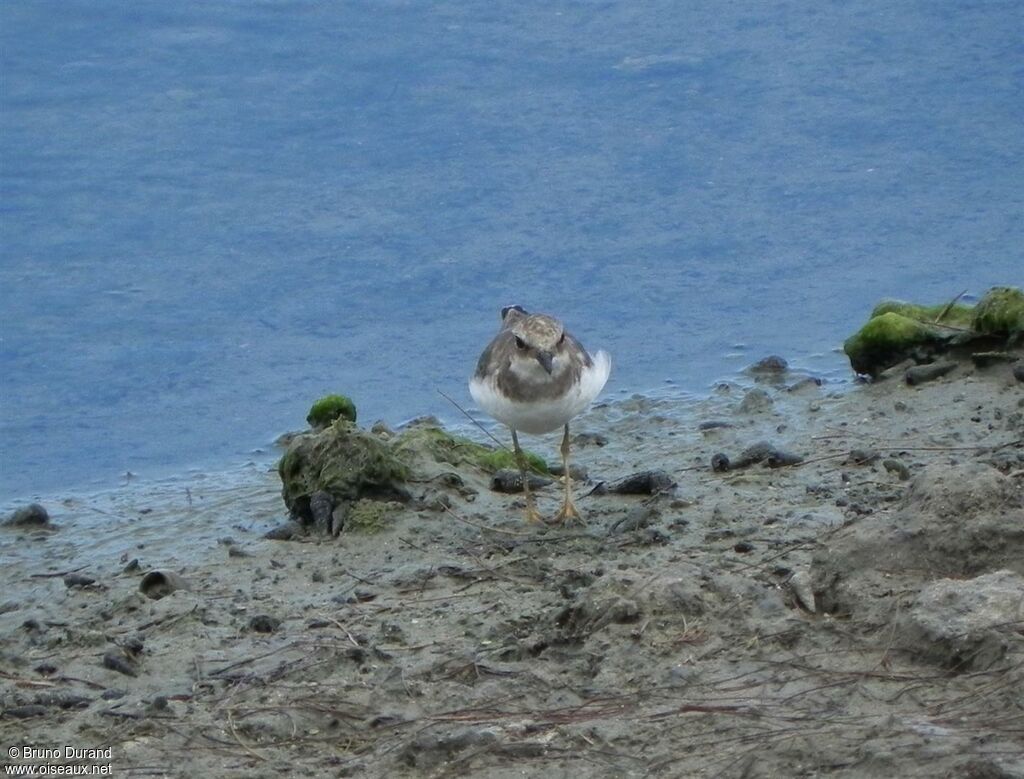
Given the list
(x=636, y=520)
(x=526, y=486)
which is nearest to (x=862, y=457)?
(x=636, y=520)

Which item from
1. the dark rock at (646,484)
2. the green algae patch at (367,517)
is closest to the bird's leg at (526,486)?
the dark rock at (646,484)

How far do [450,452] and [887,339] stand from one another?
8.22ft

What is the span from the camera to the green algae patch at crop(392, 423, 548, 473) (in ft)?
26.3

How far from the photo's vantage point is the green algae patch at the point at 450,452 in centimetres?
801

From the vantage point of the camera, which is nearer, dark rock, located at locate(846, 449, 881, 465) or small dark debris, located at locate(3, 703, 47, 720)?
small dark debris, located at locate(3, 703, 47, 720)

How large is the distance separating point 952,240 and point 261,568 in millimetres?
5638

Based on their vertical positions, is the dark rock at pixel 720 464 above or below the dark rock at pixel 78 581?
above

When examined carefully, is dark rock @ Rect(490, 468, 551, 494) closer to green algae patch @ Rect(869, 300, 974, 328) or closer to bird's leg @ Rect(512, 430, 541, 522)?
bird's leg @ Rect(512, 430, 541, 522)

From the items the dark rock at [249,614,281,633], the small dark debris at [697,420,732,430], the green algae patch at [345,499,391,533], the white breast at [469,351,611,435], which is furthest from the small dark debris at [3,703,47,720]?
the small dark debris at [697,420,732,430]

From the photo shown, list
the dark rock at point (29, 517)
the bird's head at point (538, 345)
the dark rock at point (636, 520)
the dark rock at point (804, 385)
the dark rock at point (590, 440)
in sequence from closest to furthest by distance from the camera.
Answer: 1. the dark rock at point (636, 520)
2. the bird's head at point (538, 345)
3. the dark rock at point (29, 517)
4. the dark rock at point (590, 440)
5. the dark rock at point (804, 385)

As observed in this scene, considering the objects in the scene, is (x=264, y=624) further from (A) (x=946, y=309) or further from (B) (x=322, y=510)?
(A) (x=946, y=309)

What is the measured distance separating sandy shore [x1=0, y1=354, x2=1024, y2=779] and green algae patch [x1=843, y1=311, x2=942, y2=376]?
88 cm

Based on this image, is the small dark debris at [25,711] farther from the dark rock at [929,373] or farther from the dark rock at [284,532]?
the dark rock at [929,373]

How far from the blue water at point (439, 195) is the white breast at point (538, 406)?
1815 mm
